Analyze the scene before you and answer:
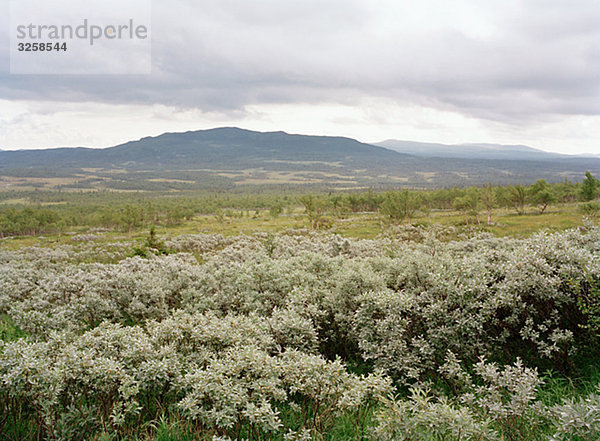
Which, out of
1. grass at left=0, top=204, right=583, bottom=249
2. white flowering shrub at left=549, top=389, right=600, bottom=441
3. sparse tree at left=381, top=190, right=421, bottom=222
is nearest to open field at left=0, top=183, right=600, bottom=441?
white flowering shrub at left=549, top=389, right=600, bottom=441

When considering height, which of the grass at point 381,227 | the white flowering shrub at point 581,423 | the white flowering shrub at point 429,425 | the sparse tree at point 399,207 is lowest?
the grass at point 381,227

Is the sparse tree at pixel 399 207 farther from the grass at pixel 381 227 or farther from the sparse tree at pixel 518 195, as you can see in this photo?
the sparse tree at pixel 518 195

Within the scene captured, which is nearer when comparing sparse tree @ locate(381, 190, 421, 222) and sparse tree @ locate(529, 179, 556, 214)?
sparse tree @ locate(381, 190, 421, 222)

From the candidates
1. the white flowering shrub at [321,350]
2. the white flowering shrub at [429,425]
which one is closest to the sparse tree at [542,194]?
the white flowering shrub at [321,350]

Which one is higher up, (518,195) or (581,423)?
(518,195)

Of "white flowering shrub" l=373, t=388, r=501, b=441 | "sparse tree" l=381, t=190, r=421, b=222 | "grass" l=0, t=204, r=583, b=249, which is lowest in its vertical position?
"grass" l=0, t=204, r=583, b=249

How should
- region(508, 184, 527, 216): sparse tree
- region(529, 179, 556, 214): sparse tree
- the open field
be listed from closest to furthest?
the open field → region(529, 179, 556, 214): sparse tree → region(508, 184, 527, 216): sparse tree

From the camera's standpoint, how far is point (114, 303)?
28.5 feet

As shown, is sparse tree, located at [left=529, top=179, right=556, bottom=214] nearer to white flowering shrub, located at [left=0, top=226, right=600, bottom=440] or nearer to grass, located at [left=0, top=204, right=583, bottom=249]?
grass, located at [left=0, top=204, right=583, bottom=249]

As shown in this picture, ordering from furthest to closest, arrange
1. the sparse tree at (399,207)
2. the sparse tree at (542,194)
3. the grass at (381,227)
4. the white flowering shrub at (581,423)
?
the sparse tree at (542,194) < the sparse tree at (399,207) < the grass at (381,227) < the white flowering shrub at (581,423)

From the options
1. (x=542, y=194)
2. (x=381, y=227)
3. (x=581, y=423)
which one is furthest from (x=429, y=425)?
(x=542, y=194)

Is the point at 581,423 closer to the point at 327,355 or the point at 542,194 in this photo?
the point at 327,355

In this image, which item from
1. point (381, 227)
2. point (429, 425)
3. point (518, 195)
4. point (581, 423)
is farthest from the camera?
point (518, 195)

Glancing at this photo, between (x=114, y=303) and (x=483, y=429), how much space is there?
325 inches
